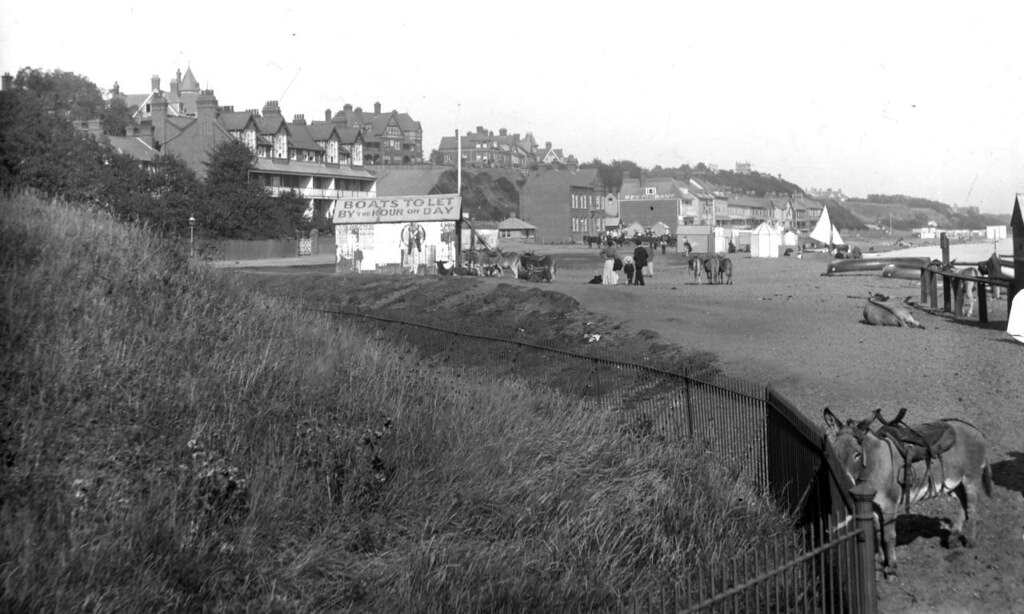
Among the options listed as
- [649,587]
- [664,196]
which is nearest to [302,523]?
[649,587]

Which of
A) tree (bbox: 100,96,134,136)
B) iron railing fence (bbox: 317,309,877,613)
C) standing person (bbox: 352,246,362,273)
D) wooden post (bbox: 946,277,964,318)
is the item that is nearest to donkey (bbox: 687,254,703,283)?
standing person (bbox: 352,246,362,273)

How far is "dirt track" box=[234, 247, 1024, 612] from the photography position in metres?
8.56

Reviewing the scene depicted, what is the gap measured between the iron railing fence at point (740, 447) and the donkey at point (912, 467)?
0.34m

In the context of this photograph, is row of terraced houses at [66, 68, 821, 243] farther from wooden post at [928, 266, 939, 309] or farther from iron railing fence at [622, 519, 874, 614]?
iron railing fence at [622, 519, 874, 614]

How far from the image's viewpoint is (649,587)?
8.06 metres

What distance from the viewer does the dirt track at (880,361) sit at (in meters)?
8.56

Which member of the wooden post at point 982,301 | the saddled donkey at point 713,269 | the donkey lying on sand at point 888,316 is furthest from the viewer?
the saddled donkey at point 713,269

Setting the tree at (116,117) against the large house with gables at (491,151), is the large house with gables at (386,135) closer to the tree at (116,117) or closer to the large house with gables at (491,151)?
the large house with gables at (491,151)

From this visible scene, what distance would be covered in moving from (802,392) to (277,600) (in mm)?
10110

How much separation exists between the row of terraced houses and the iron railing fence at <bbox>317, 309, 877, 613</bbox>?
4510 cm

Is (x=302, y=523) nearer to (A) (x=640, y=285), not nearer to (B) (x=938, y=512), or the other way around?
(B) (x=938, y=512)

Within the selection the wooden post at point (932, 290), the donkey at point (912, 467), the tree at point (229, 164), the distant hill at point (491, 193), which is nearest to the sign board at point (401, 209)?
the tree at point (229, 164)

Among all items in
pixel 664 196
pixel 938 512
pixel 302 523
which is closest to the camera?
pixel 302 523

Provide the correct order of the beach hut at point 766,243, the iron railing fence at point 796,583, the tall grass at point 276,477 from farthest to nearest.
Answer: the beach hut at point 766,243 < the tall grass at point 276,477 < the iron railing fence at point 796,583
